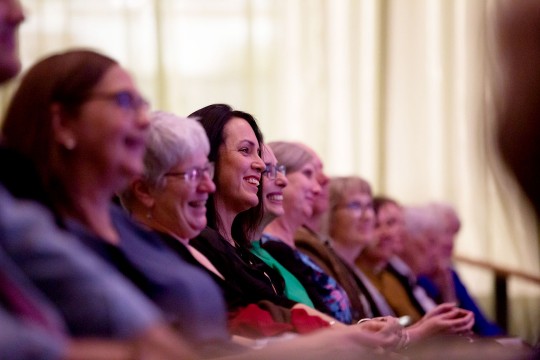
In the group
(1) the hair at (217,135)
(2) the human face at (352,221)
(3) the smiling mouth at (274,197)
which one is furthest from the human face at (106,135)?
(2) the human face at (352,221)

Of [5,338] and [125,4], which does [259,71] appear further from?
[5,338]

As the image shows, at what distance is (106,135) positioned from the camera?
1198mm

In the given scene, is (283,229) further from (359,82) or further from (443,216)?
(359,82)

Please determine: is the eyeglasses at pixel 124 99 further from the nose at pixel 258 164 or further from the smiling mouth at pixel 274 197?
the smiling mouth at pixel 274 197

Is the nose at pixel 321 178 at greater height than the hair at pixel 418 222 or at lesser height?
greater

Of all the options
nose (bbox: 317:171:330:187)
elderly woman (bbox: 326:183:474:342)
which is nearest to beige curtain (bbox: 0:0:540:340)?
elderly woman (bbox: 326:183:474:342)

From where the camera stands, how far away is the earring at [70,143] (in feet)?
3.92

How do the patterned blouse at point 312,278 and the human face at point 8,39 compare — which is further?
the patterned blouse at point 312,278

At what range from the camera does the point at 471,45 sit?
453 centimetres

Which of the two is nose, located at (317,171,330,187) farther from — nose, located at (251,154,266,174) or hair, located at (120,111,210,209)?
hair, located at (120,111,210,209)

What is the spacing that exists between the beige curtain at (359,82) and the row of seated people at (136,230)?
89.1 inches

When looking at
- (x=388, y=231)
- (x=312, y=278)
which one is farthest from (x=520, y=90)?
(x=388, y=231)

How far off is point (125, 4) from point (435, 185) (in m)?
1.63

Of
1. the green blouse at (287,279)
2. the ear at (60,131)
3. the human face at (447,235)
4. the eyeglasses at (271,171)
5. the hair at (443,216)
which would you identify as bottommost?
the human face at (447,235)
